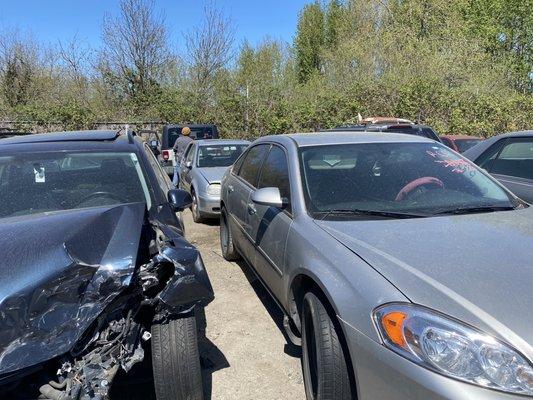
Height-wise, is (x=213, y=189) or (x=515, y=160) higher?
(x=515, y=160)

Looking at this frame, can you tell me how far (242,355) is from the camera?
11.4ft

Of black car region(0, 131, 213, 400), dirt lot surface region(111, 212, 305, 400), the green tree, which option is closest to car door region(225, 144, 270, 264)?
dirt lot surface region(111, 212, 305, 400)

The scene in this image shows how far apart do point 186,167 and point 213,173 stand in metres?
1.34

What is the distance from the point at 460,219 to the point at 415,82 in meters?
16.4

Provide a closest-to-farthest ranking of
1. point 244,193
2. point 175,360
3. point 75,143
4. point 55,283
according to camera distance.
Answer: point 55,283, point 175,360, point 75,143, point 244,193

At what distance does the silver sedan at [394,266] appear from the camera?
1769 millimetres

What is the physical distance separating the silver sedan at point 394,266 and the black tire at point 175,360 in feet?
2.19

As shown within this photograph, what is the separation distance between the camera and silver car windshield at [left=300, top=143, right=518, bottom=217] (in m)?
3.05

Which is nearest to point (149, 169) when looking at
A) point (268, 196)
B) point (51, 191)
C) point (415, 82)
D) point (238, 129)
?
point (51, 191)

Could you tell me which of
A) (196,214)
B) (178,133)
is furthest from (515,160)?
(178,133)

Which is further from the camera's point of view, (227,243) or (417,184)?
(227,243)

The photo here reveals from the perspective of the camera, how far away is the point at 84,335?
6.75ft

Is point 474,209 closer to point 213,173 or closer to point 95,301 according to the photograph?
point 95,301

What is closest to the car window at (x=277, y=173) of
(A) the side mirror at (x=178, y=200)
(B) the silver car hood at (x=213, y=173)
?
(A) the side mirror at (x=178, y=200)
